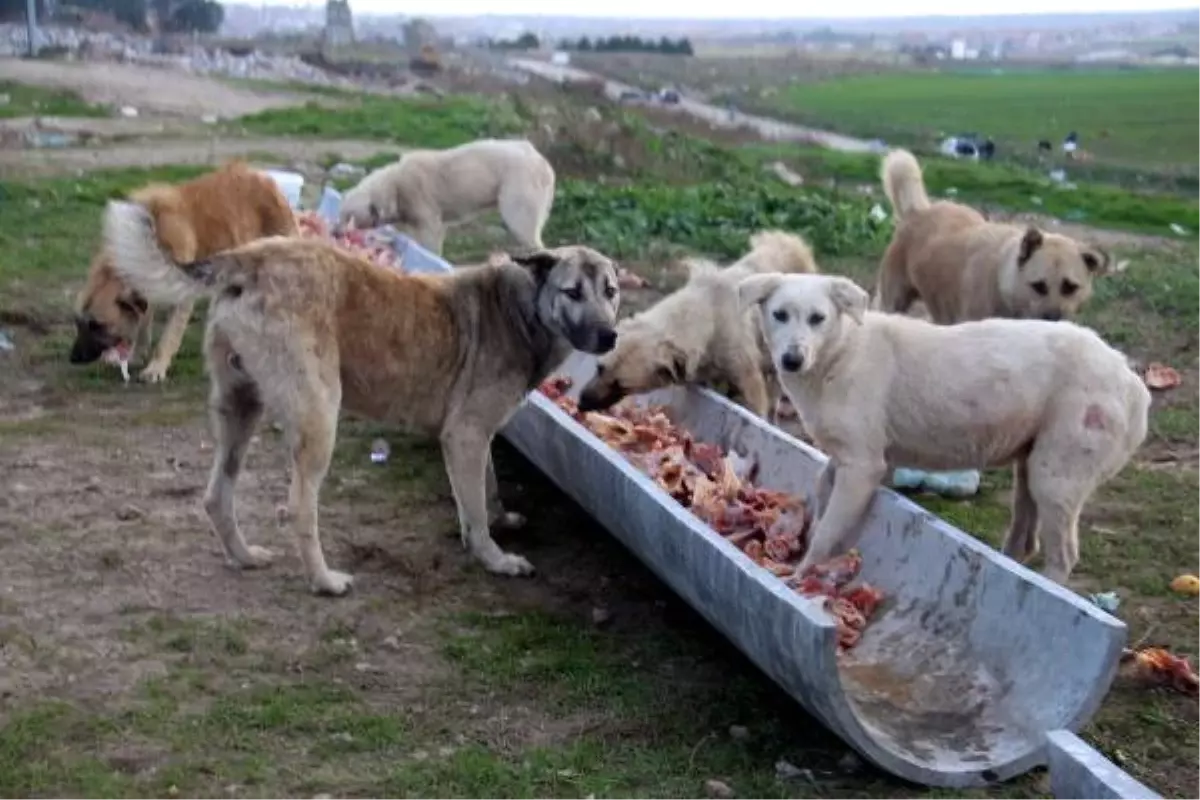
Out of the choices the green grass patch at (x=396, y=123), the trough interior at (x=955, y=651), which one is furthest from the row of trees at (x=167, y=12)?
the trough interior at (x=955, y=651)

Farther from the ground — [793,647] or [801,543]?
[793,647]

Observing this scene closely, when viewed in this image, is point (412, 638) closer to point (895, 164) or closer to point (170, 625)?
point (170, 625)

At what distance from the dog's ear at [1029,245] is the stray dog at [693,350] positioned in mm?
1777

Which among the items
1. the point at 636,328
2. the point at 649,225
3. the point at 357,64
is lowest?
the point at 357,64

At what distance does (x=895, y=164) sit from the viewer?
11.0 m

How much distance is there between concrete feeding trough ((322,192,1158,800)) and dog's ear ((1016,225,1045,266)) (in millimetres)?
3122

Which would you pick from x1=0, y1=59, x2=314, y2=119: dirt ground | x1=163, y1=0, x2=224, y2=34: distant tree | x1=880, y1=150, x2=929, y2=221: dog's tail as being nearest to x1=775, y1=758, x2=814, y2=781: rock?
x1=880, y1=150, x2=929, y2=221: dog's tail

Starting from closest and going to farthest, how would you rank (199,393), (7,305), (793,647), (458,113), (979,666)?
1. (793,647)
2. (979,666)
3. (199,393)
4. (7,305)
5. (458,113)

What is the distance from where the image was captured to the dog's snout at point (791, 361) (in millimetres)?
6164

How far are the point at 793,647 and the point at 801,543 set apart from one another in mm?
2053

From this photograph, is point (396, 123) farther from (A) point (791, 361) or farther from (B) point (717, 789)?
(B) point (717, 789)

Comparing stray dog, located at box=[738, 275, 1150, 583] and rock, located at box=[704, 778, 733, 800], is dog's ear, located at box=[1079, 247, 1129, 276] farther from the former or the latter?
rock, located at box=[704, 778, 733, 800]

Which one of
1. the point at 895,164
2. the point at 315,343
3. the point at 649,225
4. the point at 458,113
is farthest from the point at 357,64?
the point at 315,343

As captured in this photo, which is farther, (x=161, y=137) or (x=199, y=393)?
(x=161, y=137)
